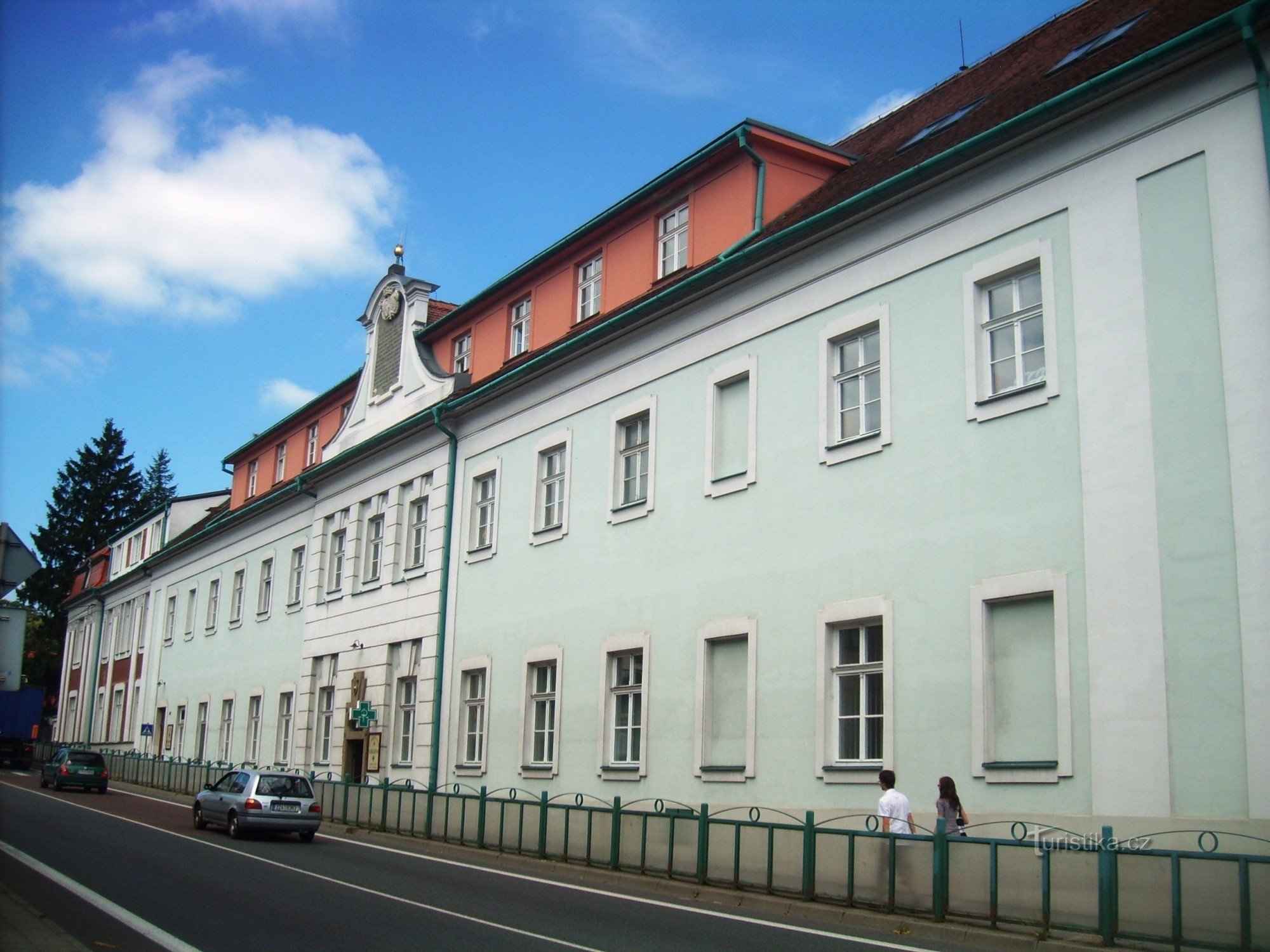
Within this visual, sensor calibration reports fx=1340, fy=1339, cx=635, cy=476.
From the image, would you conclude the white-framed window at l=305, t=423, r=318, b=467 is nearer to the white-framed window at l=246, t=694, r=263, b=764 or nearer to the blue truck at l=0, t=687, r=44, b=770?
the white-framed window at l=246, t=694, r=263, b=764

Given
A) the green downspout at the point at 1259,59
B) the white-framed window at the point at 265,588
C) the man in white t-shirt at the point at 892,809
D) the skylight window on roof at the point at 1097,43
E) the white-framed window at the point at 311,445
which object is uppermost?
the skylight window on roof at the point at 1097,43

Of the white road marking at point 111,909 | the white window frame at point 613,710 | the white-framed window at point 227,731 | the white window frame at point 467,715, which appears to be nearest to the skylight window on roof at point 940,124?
the white window frame at point 613,710

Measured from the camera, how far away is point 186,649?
48.9 m

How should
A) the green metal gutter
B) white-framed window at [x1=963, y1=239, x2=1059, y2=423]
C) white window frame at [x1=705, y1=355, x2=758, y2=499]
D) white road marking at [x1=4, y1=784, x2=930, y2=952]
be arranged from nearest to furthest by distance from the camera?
white road marking at [x1=4, y1=784, x2=930, y2=952] < the green metal gutter < white-framed window at [x1=963, y1=239, x2=1059, y2=423] < white window frame at [x1=705, y1=355, x2=758, y2=499]

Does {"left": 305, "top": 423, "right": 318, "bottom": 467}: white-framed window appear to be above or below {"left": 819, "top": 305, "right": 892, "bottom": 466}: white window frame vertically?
above

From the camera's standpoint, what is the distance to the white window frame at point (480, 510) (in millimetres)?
27922

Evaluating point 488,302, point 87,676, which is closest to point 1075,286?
point 488,302

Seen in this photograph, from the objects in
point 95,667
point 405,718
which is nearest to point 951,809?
point 405,718

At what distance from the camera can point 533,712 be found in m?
25.4

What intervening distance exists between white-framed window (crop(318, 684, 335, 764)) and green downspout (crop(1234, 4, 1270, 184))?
2690 centimetres

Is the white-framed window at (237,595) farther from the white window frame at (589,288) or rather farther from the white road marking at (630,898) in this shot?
the white window frame at (589,288)

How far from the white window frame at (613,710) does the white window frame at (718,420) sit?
118 inches

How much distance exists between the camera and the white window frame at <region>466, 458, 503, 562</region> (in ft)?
91.6

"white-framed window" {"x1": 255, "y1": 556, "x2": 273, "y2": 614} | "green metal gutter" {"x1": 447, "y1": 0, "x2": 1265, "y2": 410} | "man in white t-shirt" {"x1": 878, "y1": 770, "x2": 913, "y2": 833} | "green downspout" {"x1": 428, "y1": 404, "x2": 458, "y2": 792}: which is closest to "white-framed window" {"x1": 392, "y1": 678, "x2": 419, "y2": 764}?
"green downspout" {"x1": 428, "y1": 404, "x2": 458, "y2": 792}
